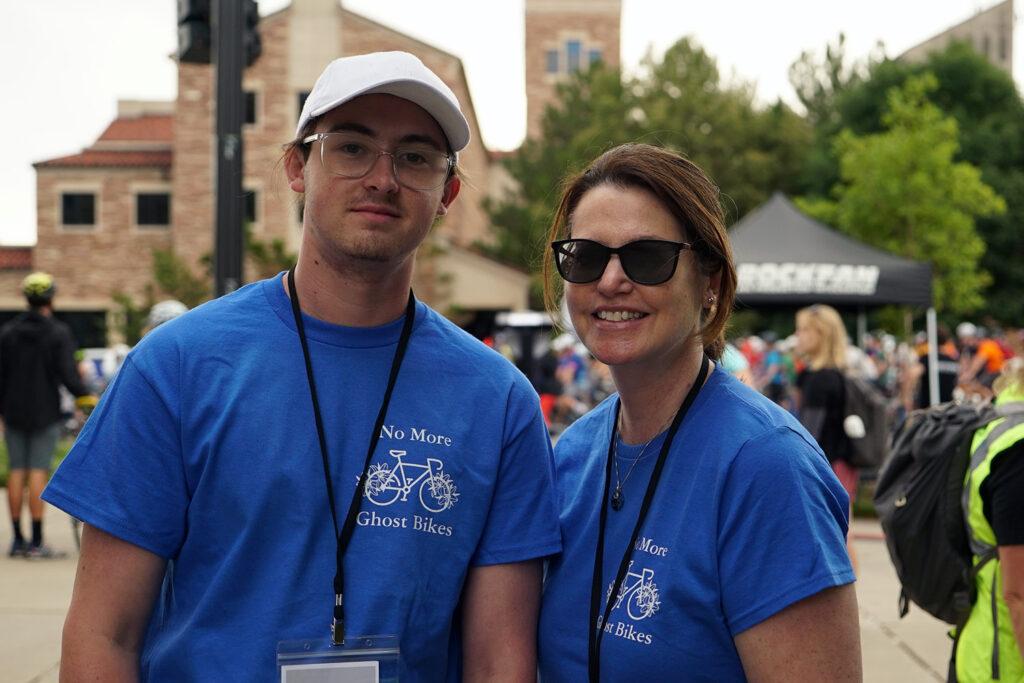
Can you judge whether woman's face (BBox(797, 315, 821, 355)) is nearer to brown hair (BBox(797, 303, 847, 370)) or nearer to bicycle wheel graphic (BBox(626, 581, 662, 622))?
brown hair (BBox(797, 303, 847, 370))

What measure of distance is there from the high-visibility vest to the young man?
1.42 m

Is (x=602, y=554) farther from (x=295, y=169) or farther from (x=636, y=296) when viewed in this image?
(x=295, y=169)

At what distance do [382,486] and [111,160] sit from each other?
125ft

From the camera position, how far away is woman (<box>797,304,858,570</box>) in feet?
26.6

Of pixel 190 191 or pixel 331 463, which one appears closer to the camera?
pixel 331 463

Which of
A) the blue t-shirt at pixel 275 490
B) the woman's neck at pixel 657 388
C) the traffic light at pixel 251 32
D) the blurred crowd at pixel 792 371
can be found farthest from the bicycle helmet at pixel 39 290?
the woman's neck at pixel 657 388

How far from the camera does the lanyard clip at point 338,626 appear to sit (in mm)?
1995

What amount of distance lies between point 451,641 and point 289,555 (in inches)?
16.3

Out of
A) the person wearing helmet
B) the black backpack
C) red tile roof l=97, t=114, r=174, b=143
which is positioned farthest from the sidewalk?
red tile roof l=97, t=114, r=174, b=143

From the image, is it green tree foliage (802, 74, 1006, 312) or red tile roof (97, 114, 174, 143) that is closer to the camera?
green tree foliage (802, 74, 1006, 312)

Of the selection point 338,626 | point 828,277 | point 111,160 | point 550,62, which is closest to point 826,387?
point 828,277

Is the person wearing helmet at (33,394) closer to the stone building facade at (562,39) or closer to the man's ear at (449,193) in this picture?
the man's ear at (449,193)

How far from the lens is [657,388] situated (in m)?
2.36

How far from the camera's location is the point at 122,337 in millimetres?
28469
